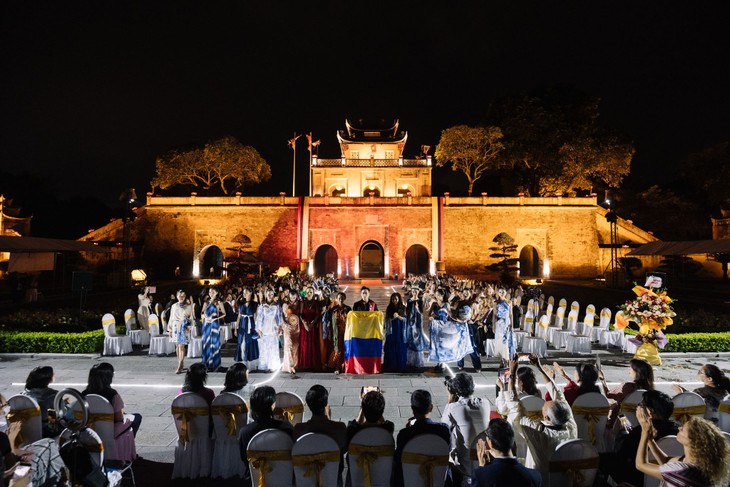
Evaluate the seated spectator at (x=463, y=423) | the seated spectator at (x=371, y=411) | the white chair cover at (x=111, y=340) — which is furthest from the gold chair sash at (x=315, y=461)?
the white chair cover at (x=111, y=340)

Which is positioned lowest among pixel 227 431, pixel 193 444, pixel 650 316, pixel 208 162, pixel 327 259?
pixel 193 444

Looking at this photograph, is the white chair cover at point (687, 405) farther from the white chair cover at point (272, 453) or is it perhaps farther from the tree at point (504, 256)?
the tree at point (504, 256)

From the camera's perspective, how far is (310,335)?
8.17 meters

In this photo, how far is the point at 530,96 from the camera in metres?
33.5

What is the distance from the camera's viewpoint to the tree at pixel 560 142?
96.6 ft

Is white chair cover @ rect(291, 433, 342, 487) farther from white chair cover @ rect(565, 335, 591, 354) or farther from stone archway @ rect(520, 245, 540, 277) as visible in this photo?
stone archway @ rect(520, 245, 540, 277)

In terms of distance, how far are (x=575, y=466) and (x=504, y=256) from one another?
27.7 meters

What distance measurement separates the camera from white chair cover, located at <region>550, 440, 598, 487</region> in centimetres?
285

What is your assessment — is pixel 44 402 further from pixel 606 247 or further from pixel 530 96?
pixel 530 96

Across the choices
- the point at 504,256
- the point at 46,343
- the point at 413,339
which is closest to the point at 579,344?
the point at 413,339

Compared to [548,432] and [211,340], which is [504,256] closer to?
[211,340]

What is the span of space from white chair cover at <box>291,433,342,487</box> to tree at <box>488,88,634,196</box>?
30941mm

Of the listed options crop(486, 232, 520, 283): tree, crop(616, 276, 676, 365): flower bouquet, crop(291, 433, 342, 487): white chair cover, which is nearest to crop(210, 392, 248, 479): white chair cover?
crop(291, 433, 342, 487): white chair cover

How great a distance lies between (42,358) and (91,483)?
26.6 ft
